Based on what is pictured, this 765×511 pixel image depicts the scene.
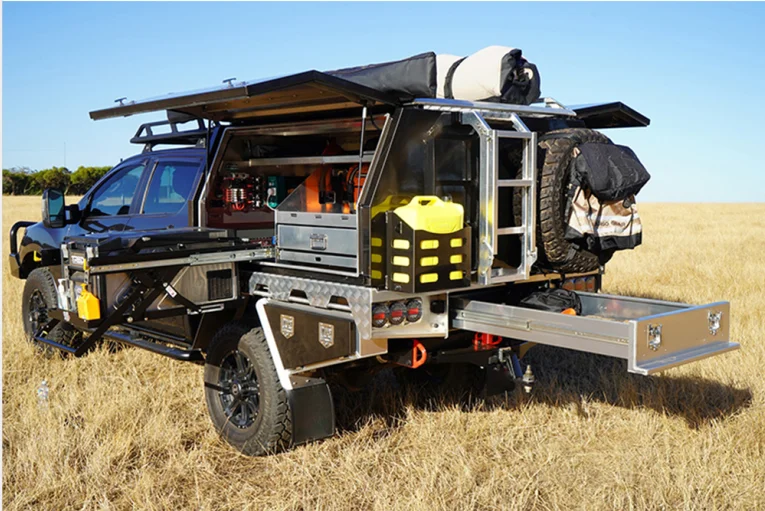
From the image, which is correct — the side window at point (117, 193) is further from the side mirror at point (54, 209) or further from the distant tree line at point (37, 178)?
the distant tree line at point (37, 178)

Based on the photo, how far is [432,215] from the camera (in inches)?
152

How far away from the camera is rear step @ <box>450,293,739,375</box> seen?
138 inches

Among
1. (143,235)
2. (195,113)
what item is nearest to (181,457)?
(143,235)

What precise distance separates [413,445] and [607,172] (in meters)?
1.93

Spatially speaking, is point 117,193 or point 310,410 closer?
point 310,410

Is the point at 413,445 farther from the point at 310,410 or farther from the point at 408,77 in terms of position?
the point at 408,77

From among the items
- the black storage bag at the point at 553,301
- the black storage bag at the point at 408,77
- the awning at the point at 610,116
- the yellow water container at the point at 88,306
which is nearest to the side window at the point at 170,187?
the yellow water container at the point at 88,306

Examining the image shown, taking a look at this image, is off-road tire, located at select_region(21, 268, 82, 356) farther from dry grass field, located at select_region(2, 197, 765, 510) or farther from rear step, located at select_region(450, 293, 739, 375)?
rear step, located at select_region(450, 293, 739, 375)

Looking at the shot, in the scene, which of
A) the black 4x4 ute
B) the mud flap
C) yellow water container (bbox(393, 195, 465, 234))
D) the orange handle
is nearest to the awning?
the black 4x4 ute

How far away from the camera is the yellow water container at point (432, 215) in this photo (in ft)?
12.5

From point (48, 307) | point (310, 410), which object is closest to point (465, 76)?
point (310, 410)

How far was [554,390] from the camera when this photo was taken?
223 inches

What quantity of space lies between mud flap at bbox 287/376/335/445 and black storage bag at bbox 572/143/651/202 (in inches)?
72.8

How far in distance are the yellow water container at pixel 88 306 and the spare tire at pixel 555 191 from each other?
2331 mm
